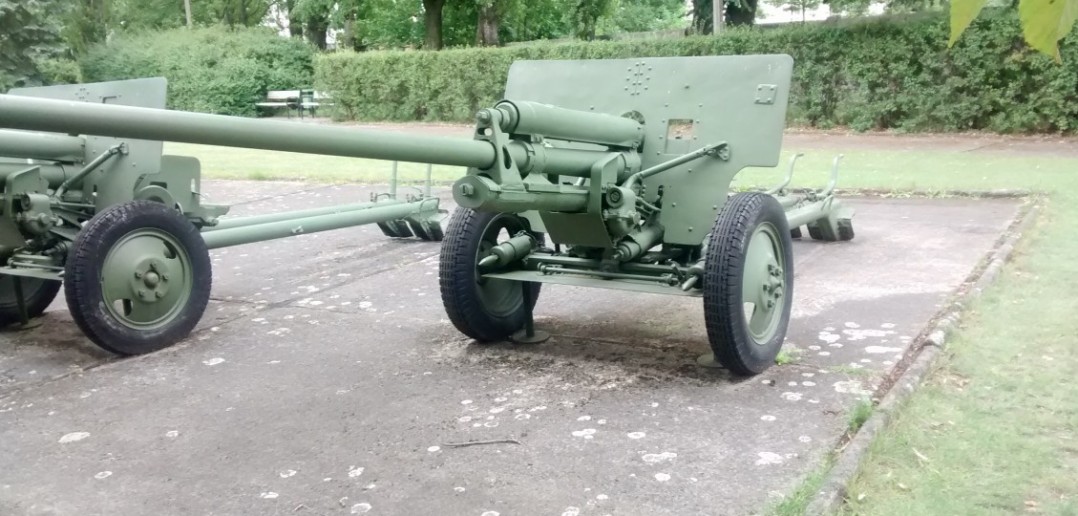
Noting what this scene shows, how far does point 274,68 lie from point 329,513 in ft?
102

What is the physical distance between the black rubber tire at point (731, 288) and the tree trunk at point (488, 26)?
1014 inches

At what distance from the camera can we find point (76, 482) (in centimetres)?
353

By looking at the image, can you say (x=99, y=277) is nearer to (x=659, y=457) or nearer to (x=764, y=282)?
(x=659, y=457)

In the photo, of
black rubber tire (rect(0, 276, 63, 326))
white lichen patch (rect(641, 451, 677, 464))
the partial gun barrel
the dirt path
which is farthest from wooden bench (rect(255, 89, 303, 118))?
white lichen patch (rect(641, 451, 677, 464))

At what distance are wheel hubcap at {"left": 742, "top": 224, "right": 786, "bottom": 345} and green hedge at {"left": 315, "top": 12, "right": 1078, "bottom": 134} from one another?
1203 cm

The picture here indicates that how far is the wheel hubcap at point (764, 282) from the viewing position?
14.7 feet

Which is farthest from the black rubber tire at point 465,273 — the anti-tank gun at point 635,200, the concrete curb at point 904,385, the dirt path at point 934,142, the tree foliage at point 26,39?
the tree foliage at point 26,39

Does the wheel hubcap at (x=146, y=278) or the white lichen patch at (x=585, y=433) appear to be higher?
the wheel hubcap at (x=146, y=278)

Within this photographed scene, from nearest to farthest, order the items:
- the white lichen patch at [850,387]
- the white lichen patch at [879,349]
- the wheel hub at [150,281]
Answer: the white lichen patch at [850,387] < the white lichen patch at [879,349] < the wheel hub at [150,281]

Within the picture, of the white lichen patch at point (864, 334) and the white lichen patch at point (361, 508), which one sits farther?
the white lichen patch at point (864, 334)

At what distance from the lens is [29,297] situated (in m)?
5.97

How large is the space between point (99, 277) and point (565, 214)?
7.54 ft

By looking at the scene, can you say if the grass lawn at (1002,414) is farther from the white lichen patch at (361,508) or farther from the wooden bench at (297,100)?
the wooden bench at (297,100)

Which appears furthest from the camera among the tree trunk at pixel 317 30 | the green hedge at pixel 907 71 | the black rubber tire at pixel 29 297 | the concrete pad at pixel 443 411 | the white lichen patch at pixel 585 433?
the tree trunk at pixel 317 30
